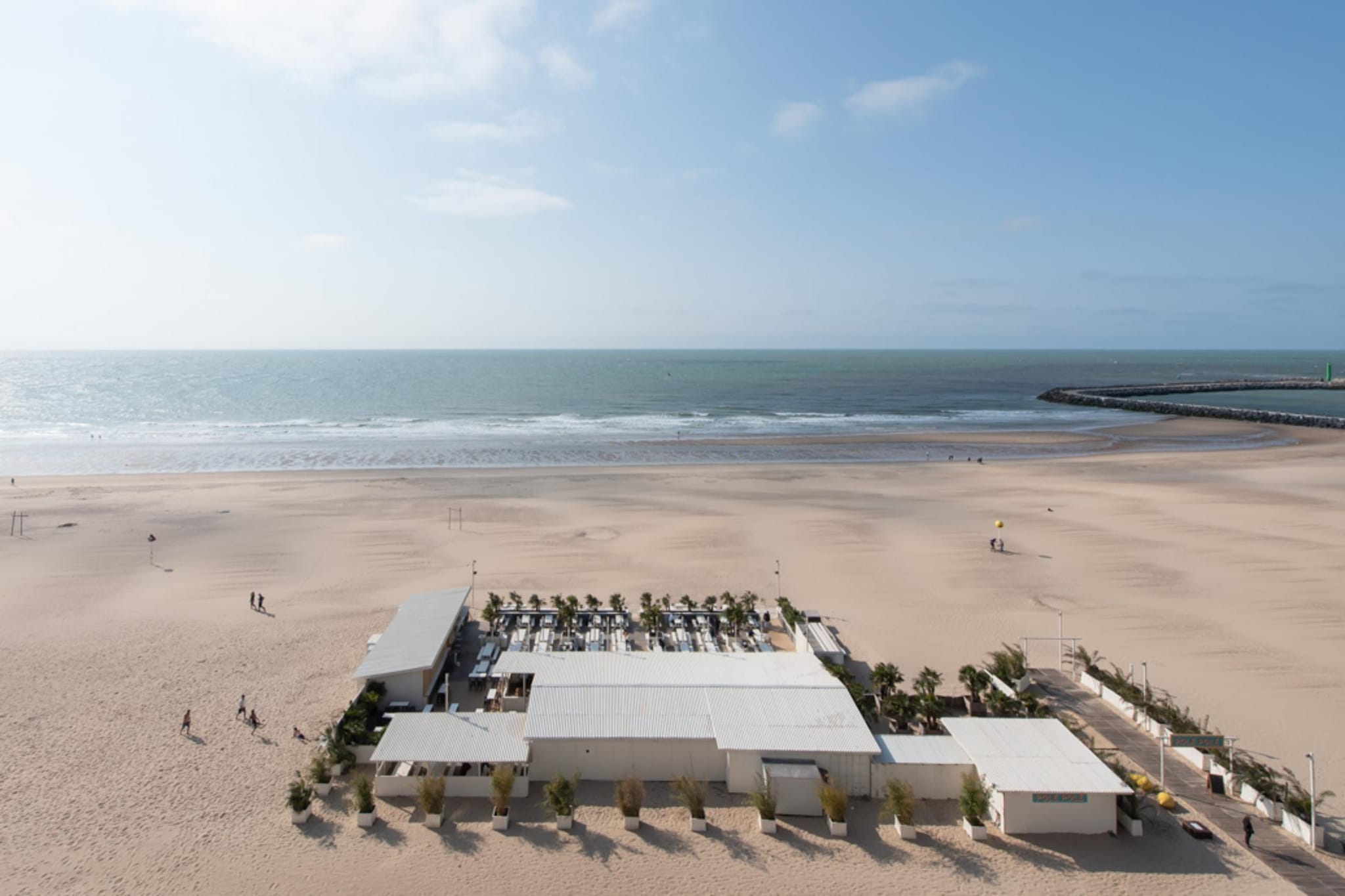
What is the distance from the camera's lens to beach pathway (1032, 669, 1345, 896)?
41.5 ft

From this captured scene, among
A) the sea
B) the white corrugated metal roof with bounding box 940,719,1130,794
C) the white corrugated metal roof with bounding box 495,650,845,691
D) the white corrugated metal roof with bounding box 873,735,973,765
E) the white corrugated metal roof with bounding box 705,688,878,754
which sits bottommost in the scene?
the white corrugated metal roof with bounding box 873,735,973,765

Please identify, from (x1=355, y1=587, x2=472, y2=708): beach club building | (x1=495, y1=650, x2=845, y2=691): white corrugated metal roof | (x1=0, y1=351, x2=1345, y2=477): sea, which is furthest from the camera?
(x1=0, y1=351, x2=1345, y2=477): sea

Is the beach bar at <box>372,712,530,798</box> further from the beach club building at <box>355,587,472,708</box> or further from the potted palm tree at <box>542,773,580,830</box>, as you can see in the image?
the beach club building at <box>355,587,472,708</box>

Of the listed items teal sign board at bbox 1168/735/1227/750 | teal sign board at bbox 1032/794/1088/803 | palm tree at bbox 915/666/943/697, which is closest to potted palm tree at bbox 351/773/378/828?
palm tree at bbox 915/666/943/697

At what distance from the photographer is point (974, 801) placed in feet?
45.3

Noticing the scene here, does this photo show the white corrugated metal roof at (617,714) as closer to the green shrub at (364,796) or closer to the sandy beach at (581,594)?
the sandy beach at (581,594)

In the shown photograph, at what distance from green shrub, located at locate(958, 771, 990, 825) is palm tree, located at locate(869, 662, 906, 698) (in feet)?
12.2

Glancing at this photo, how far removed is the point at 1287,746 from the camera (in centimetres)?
1662

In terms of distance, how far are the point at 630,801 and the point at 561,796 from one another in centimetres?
132

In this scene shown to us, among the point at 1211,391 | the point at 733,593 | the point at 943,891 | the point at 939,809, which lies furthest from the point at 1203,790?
the point at 1211,391

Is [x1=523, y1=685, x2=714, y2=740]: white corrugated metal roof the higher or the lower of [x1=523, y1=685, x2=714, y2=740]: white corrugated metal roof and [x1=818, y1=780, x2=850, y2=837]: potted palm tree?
the higher

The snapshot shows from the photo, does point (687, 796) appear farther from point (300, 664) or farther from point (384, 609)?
point (384, 609)

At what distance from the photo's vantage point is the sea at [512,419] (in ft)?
185

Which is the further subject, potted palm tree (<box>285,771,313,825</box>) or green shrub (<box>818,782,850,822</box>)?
potted palm tree (<box>285,771,313,825</box>)
